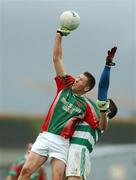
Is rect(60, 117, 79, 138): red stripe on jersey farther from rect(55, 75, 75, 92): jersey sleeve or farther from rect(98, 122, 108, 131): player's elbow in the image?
rect(55, 75, 75, 92): jersey sleeve

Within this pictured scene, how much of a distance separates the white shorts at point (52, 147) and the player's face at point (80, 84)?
67cm

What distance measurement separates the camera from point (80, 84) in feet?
36.4

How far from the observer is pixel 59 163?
1098cm

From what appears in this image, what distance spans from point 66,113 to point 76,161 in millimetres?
639

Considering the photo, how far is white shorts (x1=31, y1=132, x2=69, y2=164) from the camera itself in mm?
11000

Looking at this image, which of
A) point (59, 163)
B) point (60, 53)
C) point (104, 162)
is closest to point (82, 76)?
point (60, 53)

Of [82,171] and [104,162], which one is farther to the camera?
[104,162]

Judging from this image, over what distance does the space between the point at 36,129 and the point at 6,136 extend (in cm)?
87

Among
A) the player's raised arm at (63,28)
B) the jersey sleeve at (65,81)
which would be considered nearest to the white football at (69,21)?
the player's raised arm at (63,28)

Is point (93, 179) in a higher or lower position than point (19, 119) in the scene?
lower

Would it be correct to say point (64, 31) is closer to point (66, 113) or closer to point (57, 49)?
point (57, 49)

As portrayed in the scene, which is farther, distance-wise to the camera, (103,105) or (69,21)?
(69,21)

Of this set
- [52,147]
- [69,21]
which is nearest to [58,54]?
[69,21]

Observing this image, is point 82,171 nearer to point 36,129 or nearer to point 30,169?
point 30,169
